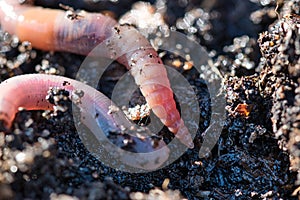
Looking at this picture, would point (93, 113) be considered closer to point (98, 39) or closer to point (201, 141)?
point (201, 141)

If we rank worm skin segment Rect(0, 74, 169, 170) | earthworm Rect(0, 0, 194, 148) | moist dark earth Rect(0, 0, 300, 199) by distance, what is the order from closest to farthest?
moist dark earth Rect(0, 0, 300, 199) → worm skin segment Rect(0, 74, 169, 170) → earthworm Rect(0, 0, 194, 148)

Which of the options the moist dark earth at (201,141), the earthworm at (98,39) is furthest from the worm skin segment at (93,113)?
the earthworm at (98,39)

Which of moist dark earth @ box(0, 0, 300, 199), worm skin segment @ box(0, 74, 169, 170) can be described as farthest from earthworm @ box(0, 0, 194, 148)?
worm skin segment @ box(0, 74, 169, 170)

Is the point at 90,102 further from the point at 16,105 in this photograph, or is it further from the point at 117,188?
the point at 117,188

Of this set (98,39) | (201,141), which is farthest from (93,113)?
(98,39)

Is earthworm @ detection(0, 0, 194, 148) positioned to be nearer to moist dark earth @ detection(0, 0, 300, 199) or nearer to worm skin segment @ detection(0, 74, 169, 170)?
moist dark earth @ detection(0, 0, 300, 199)

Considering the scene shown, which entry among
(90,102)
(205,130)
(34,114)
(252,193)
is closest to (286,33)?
(205,130)
